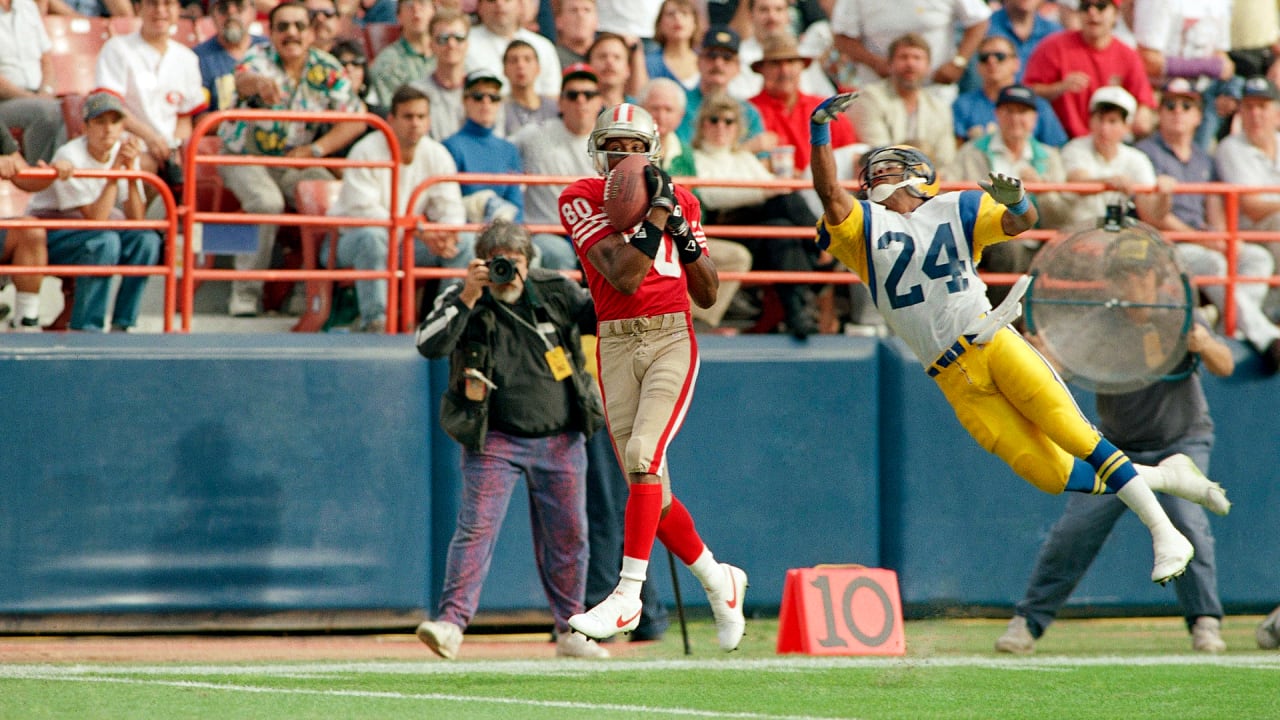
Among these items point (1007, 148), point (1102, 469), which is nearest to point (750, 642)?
point (1102, 469)

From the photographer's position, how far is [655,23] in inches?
469

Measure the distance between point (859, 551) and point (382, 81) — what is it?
168 inches

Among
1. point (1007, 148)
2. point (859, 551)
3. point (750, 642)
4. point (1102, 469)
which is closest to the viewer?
point (1102, 469)

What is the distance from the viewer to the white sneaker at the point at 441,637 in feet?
25.3

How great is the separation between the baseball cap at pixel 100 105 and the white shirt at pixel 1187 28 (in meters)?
7.64

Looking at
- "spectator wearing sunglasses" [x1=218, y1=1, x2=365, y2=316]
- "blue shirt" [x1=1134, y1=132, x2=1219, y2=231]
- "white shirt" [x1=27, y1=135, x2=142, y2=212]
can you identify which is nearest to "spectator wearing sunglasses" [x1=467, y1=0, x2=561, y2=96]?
"spectator wearing sunglasses" [x1=218, y1=1, x2=365, y2=316]

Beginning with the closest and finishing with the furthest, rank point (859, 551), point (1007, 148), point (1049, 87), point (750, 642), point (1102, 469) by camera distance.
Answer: point (1102, 469) < point (750, 642) < point (859, 551) < point (1007, 148) < point (1049, 87)

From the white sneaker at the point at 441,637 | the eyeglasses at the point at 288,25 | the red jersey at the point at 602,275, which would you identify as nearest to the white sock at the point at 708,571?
the red jersey at the point at 602,275

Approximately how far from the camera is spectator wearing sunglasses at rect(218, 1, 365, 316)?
954 centimetres

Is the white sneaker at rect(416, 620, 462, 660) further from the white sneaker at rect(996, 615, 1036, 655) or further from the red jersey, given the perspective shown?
the white sneaker at rect(996, 615, 1036, 655)

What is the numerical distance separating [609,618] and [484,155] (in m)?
4.32

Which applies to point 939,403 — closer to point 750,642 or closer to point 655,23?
point 750,642

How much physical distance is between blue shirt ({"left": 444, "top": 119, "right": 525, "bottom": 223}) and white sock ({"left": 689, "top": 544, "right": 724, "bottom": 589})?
11.6ft

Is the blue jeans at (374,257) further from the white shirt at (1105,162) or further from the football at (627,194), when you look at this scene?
the white shirt at (1105,162)
